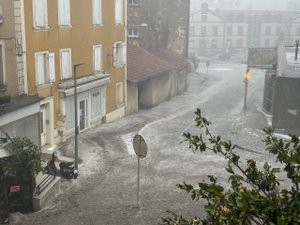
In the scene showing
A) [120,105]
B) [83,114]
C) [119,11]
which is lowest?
[120,105]

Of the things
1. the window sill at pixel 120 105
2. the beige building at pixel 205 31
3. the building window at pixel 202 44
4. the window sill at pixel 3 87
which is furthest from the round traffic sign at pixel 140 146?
the building window at pixel 202 44

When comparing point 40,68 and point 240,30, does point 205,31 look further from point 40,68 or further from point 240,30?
point 40,68

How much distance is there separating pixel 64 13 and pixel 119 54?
24.4 ft

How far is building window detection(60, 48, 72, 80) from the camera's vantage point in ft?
75.6

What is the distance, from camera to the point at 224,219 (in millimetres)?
4488

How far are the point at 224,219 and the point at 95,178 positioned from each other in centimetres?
1463

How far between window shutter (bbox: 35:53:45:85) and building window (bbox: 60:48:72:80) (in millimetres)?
1572

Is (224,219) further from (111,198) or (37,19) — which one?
(37,19)

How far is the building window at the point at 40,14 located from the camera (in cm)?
A: 2042

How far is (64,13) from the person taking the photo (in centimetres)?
2288

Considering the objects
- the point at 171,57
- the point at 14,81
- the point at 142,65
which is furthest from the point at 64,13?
the point at 171,57

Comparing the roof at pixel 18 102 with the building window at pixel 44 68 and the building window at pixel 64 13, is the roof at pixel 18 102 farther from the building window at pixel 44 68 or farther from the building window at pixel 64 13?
the building window at pixel 64 13

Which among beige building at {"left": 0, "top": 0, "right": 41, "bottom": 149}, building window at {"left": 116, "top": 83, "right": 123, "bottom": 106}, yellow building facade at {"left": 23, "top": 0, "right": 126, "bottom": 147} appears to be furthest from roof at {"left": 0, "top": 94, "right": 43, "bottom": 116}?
building window at {"left": 116, "top": 83, "right": 123, "bottom": 106}

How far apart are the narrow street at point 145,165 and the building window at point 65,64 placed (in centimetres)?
352
